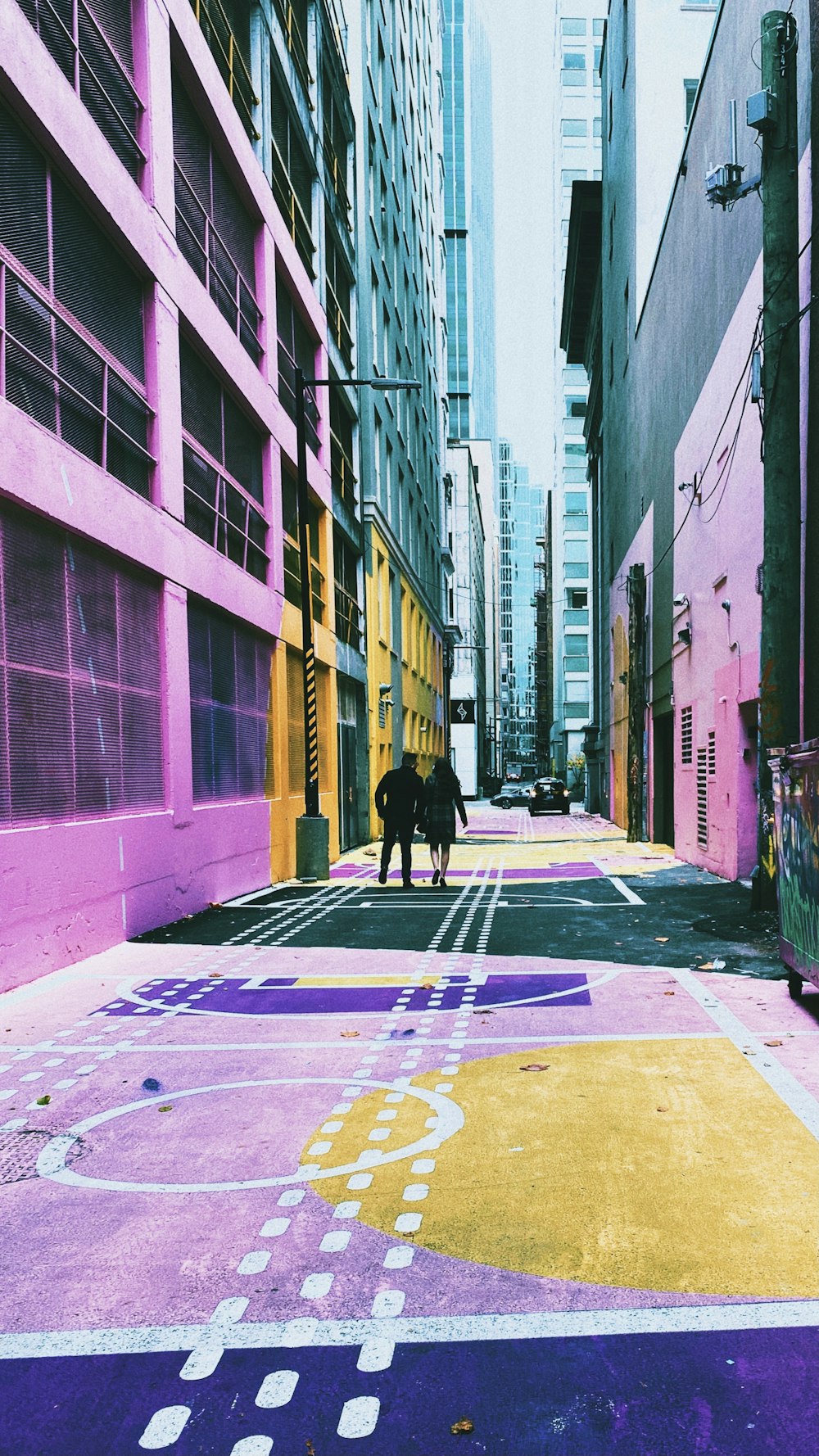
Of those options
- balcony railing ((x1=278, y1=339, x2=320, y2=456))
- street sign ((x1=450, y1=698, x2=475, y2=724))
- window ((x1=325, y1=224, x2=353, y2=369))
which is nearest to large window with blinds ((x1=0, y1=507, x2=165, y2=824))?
balcony railing ((x1=278, y1=339, x2=320, y2=456))

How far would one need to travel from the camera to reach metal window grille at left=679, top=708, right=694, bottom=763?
1964 centimetres

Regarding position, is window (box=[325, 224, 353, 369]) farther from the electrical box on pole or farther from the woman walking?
the electrical box on pole

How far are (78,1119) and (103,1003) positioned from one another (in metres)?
2.72

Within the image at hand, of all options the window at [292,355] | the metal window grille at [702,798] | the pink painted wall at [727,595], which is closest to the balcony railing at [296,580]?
the window at [292,355]

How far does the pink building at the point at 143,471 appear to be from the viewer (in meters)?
8.75

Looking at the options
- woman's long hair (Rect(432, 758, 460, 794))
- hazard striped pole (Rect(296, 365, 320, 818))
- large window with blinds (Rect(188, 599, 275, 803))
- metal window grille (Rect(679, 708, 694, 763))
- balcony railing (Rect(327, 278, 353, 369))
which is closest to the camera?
large window with blinds (Rect(188, 599, 275, 803))

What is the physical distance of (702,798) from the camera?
18.4 m

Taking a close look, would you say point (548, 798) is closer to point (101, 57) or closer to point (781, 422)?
point (781, 422)

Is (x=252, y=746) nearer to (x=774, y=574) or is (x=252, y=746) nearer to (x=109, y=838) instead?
(x=109, y=838)

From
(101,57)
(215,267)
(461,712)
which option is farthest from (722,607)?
(461,712)

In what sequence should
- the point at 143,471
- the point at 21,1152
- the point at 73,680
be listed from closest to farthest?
the point at 21,1152 < the point at 73,680 < the point at 143,471

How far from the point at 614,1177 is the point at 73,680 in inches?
277

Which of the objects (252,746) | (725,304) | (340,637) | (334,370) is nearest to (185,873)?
(252,746)

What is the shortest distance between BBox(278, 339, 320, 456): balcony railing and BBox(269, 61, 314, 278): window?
247 centimetres
